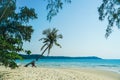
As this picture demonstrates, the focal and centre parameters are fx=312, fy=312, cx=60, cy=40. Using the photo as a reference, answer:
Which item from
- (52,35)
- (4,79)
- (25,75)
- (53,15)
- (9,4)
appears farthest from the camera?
(52,35)

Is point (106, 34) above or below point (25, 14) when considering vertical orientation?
below

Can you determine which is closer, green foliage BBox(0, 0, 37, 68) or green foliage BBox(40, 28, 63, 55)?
green foliage BBox(0, 0, 37, 68)

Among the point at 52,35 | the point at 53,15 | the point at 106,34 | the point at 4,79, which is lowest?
the point at 4,79

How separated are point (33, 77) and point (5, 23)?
4365 mm

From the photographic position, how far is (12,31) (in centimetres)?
2267

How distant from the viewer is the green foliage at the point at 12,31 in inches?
753

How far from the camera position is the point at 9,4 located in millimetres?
18375

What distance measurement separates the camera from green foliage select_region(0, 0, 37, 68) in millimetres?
19125

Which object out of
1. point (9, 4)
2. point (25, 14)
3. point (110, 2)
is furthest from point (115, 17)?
point (25, 14)

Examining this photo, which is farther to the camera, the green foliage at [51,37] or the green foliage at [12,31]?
the green foliage at [51,37]

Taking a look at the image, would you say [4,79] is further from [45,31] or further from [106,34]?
[45,31]

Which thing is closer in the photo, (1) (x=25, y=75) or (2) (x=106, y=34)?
(2) (x=106, y=34)

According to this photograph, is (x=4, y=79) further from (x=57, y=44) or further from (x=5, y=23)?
(x=57, y=44)

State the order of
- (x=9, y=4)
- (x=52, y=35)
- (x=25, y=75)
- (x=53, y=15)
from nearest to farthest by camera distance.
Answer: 1. (x=53, y=15)
2. (x=9, y=4)
3. (x=25, y=75)
4. (x=52, y=35)
